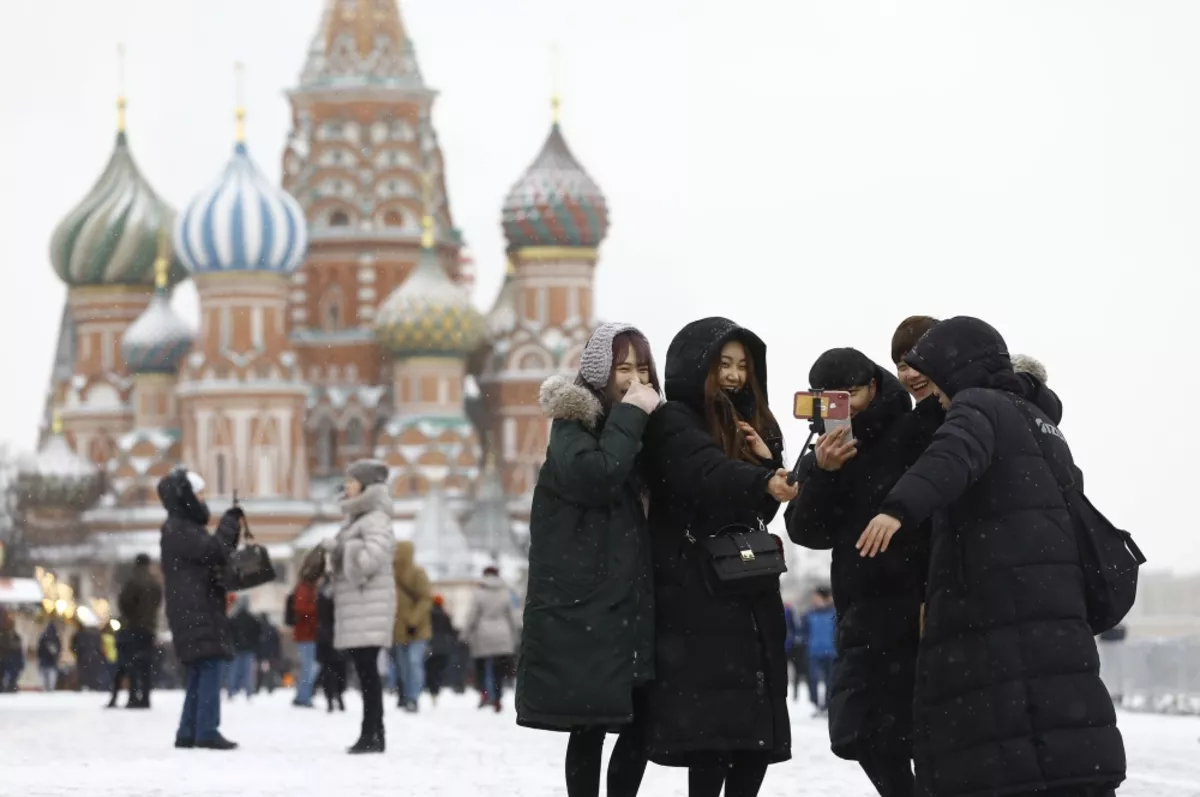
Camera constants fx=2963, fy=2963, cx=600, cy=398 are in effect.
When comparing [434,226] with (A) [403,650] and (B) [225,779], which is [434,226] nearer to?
(A) [403,650]

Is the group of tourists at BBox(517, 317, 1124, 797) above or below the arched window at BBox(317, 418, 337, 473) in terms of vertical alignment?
above

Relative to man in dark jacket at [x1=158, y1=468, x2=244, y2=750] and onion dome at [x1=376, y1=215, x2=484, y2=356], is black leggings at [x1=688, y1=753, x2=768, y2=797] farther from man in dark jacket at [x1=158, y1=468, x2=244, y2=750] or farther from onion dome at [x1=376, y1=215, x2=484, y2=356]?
onion dome at [x1=376, y1=215, x2=484, y2=356]

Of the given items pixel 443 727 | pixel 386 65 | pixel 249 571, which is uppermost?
pixel 386 65

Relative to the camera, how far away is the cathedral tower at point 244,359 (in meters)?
61.7

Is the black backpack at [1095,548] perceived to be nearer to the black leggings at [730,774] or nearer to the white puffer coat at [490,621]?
the black leggings at [730,774]

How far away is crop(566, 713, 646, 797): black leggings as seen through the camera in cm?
668

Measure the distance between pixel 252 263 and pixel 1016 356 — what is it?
55908 millimetres

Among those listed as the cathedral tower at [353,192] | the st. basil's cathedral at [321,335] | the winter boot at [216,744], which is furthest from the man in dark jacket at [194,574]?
the cathedral tower at [353,192]

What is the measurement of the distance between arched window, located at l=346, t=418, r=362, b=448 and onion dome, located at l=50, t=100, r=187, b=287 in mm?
6450

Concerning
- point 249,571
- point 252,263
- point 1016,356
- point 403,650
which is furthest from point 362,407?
point 1016,356

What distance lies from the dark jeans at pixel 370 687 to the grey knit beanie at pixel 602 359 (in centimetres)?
457

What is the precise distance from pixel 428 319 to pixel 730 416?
5704 centimetres

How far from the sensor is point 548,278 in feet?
216

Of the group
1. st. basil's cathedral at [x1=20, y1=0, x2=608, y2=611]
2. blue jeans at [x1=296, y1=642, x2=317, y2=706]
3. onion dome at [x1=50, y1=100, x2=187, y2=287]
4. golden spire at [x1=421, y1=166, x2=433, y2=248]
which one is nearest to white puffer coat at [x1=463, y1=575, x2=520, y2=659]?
blue jeans at [x1=296, y1=642, x2=317, y2=706]
